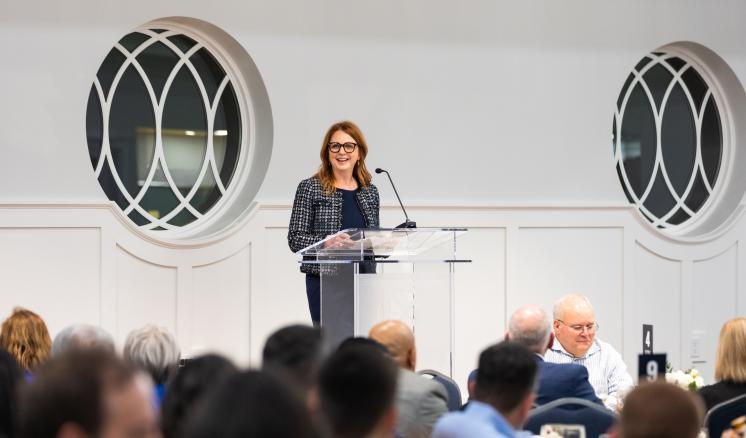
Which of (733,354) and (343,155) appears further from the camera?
(343,155)

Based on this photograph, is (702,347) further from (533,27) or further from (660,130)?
(533,27)

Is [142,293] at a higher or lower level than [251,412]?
lower

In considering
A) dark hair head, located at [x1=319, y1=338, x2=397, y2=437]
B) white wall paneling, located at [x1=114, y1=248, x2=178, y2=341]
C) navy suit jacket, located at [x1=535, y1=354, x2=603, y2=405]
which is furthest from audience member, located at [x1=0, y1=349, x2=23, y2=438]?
white wall paneling, located at [x1=114, y1=248, x2=178, y2=341]

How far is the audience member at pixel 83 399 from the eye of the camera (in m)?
1.55

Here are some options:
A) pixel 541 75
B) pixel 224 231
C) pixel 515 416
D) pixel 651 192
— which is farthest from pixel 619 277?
pixel 515 416

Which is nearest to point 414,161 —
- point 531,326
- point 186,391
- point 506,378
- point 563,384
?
point 531,326

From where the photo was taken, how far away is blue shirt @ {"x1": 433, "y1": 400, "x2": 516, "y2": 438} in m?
2.39

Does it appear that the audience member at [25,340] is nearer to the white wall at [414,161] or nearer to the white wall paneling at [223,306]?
the white wall at [414,161]

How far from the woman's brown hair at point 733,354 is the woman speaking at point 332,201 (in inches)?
79.3

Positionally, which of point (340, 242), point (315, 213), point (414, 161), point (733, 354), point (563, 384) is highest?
point (414, 161)

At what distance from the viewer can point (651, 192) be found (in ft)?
27.3

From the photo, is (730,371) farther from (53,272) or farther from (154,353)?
Answer: (53,272)

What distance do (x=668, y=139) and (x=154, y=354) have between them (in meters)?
6.08

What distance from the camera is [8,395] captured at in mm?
2471
